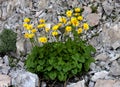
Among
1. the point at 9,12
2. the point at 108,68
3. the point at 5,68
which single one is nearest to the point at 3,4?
the point at 9,12

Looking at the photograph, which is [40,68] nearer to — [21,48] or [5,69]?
[5,69]

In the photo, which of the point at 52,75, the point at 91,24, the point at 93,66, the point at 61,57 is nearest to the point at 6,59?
the point at 52,75

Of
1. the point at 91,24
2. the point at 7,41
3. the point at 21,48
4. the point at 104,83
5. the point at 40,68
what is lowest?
the point at 104,83

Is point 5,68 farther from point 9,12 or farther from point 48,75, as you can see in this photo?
point 9,12

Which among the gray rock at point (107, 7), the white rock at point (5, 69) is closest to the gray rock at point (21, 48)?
the white rock at point (5, 69)

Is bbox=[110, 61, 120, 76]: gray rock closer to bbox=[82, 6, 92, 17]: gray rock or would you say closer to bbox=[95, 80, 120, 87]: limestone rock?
bbox=[95, 80, 120, 87]: limestone rock

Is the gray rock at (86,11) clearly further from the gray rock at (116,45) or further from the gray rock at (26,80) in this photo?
the gray rock at (26,80)
